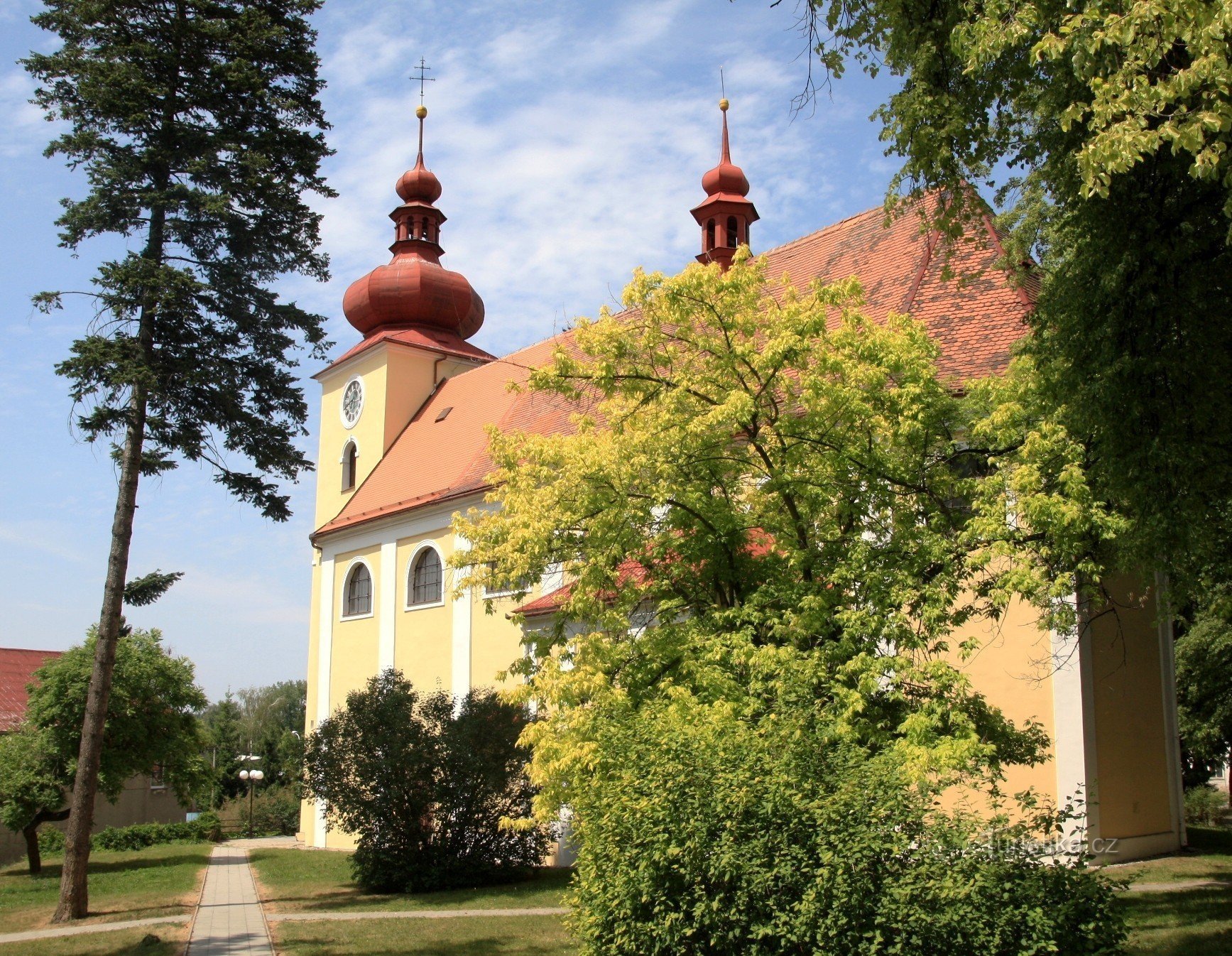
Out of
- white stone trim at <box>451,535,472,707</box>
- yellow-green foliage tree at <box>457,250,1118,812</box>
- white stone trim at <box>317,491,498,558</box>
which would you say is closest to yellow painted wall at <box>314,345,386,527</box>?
white stone trim at <box>317,491,498,558</box>

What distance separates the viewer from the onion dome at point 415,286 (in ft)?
104

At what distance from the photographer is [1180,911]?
1112 cm

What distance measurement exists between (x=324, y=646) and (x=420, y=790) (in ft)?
42.9

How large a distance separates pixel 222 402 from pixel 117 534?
220 centimetres

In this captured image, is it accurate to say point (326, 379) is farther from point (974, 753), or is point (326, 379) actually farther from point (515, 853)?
point (974, 753)

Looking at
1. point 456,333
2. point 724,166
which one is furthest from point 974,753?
point 456,333

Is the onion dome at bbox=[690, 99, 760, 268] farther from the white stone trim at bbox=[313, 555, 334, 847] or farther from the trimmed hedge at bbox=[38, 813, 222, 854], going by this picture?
the trimmed hedge at bbox=[38, 813, 222, 854]

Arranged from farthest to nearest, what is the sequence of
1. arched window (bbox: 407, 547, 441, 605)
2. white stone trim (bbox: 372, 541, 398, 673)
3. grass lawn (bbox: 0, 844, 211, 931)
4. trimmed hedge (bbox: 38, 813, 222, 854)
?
trimmed hedge (bbox: 38, 813, 222, 854) < white stone trim (bbox: 372, 541, 398, 673) < arched window (bbox: 407, 547, 441, 605) < grass lawn (bbox: 0, 844, 211, 931)

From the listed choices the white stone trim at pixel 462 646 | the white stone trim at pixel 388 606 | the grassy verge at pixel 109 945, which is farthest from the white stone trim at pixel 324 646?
the grassy verge at pixel 109 945

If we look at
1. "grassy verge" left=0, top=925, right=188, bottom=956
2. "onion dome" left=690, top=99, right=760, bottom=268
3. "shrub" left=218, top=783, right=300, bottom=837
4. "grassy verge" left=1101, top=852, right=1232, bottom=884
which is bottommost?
"shrub" left=218, top=783, right=300, bottom=837

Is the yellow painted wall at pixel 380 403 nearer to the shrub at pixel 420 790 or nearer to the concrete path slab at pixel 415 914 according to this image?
the shrub at pixel 420 790

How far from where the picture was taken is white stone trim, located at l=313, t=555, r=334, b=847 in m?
29.3

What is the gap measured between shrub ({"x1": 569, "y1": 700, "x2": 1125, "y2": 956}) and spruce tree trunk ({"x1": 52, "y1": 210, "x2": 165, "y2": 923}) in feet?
30.1

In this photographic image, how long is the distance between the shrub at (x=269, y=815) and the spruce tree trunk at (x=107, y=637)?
2578 cm
